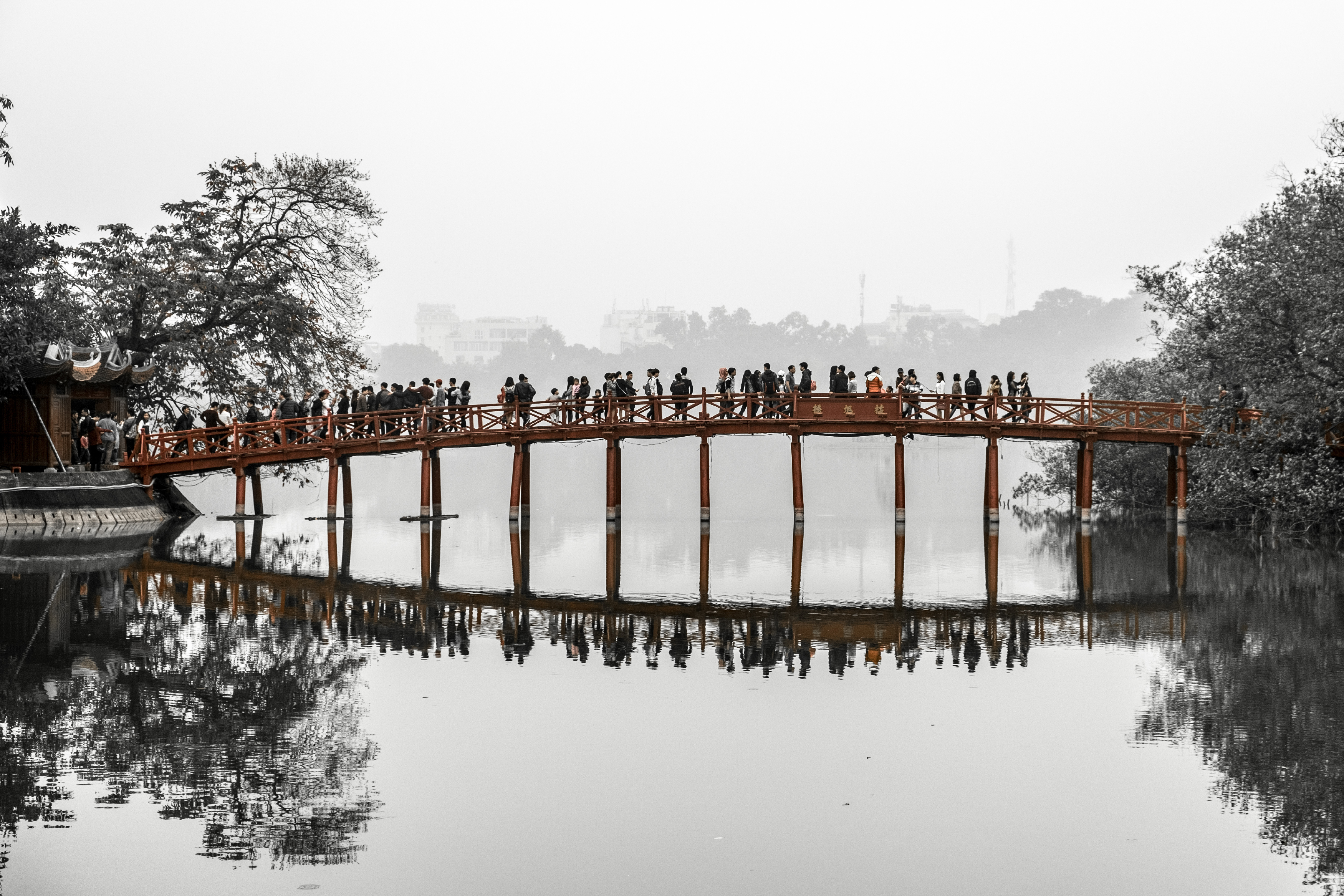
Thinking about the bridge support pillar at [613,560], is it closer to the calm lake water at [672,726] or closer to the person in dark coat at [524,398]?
the calm lake water at [672,726]

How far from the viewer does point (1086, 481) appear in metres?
33.9

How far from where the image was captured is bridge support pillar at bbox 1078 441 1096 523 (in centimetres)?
3384

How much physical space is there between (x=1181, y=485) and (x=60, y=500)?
2474 centimetres

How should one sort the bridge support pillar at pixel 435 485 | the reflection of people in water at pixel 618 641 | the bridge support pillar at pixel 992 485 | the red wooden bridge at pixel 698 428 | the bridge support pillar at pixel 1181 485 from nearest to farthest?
the reflection of people in water at pixel 618 641, the red wooden bridge at pixel 698 428, the bridge support pillar at pixel 1181 485, the bridge support pillar at pixel 992 485, the bridge support pillar at pixel 435 485

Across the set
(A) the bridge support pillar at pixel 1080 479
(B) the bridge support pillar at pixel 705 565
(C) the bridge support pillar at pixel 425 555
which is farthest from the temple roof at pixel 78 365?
(A) the bridge support pillar at pixel 1080 479

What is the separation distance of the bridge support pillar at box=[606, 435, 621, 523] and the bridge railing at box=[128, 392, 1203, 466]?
0.71 m

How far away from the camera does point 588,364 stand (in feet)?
533

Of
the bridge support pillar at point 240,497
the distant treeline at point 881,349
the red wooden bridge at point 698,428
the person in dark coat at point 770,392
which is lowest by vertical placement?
the bridge support pillar at point 240,497

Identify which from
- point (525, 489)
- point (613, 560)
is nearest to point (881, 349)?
point (525, 489)

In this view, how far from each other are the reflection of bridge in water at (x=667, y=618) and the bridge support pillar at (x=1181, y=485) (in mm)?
8797

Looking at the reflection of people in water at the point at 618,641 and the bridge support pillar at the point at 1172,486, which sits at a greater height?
the bridge support pillar at the point at 1172,486

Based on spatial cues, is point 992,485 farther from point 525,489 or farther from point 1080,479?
point 525,489

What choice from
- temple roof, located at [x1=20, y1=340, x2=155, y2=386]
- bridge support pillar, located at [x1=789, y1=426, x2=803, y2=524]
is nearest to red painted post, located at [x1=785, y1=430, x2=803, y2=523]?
bridge support pillar, located at [x1=789, y1=426, x2=803, y2=524]

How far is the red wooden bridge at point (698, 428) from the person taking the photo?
3269cm
